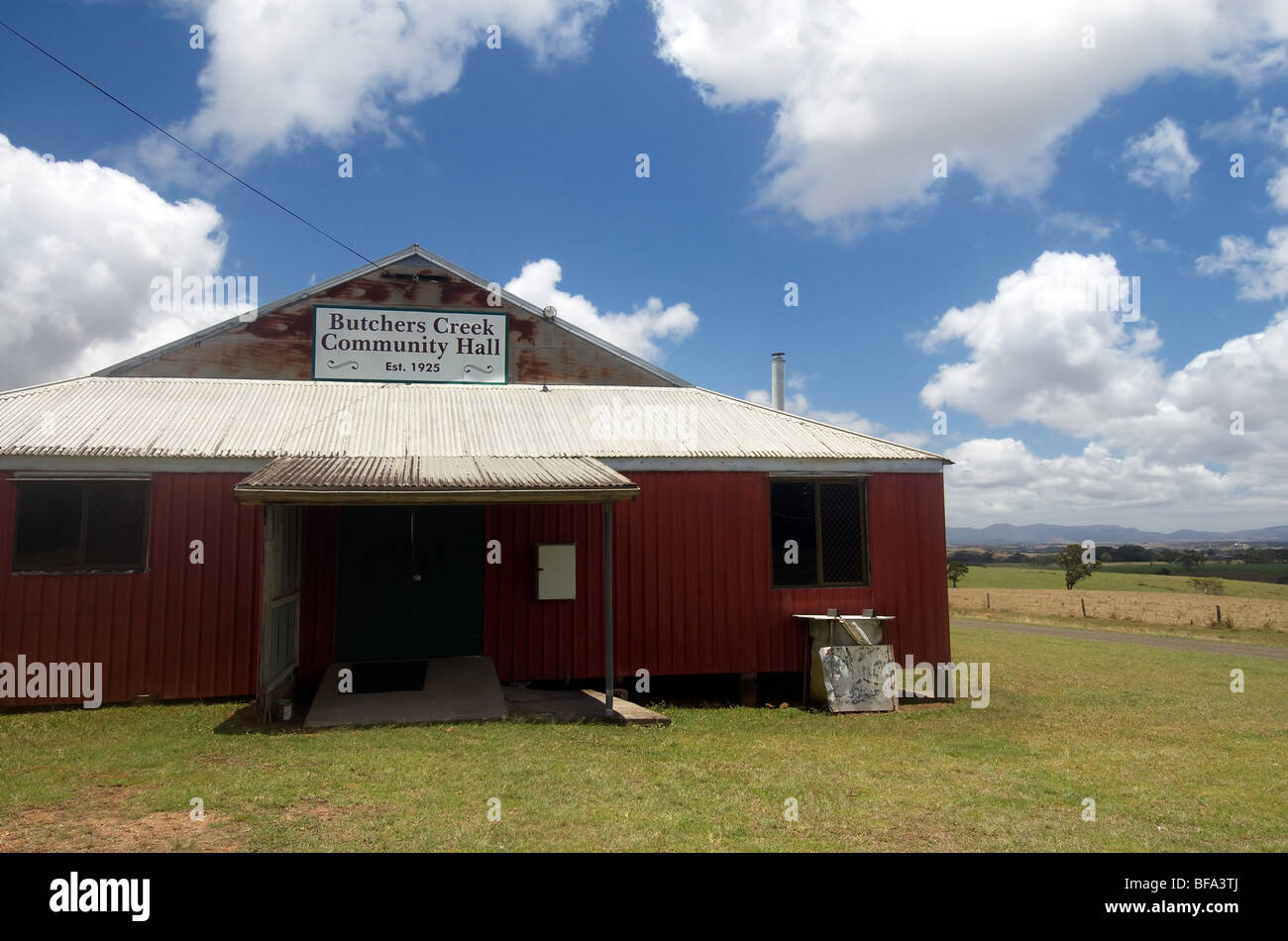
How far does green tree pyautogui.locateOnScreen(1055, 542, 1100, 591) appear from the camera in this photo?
57.1 m

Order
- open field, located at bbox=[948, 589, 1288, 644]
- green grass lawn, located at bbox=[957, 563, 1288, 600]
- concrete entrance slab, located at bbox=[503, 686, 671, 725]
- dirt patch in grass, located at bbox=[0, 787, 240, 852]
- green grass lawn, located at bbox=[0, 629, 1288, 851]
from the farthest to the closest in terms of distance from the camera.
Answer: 1. green grass lawn, located at bbox=[957, 563, 1288, 600]
2. open field, located at bbox=[948, 589, 1288, 644]
3. concrete entrance slab, located at bbox=[503, 686, 671, 725]
4. green grass lawn, located at bbox=[0, 629, 1288, 851]
5. dirt patch in grass, located at bbox=[0, 787, 240, 852]

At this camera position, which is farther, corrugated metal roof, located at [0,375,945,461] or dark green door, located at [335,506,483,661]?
dark green door, located at [335,506,483,661]

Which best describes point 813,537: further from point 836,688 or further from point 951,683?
point 951,683

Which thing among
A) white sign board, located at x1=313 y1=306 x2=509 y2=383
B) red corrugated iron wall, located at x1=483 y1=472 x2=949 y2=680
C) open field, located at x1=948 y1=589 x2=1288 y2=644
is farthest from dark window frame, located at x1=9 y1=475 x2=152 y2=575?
open field, located at x1=948 y1=589 x2=1288 y2=644

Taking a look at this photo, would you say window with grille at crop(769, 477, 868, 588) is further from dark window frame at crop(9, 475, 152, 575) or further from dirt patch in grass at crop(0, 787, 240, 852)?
dark window frame at crop(9, 475, 152, 575)

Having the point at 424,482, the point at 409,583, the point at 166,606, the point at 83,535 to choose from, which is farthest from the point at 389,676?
the point at 83,535

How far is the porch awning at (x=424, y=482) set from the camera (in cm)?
796

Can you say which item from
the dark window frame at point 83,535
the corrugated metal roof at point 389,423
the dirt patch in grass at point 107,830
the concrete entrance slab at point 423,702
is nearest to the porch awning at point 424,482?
the corrugated metal roof at point 389,423

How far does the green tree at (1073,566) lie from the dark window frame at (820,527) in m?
51.2

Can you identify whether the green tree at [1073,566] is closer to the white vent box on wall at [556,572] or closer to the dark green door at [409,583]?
the white vent box on wall at [556,572]

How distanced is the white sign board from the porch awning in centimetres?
373
